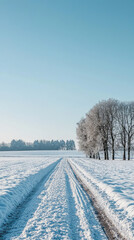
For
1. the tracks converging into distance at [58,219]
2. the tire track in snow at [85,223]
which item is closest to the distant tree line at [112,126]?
the tracks converging into distance at [58,219]

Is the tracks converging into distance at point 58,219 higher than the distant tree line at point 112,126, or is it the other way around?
the distant tree line at point 112,126

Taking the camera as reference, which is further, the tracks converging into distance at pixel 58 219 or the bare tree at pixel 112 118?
the bare tree at pixel 112 118

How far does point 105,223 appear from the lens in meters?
4.59

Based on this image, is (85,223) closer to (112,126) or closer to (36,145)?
(112,126)

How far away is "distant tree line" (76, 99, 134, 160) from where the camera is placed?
33.3 m

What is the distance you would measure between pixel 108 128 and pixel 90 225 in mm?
31453

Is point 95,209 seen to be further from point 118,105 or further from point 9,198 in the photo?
point 118,105

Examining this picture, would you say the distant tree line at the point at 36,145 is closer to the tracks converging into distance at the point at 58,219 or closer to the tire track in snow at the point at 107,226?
the tracks converging into distance at the point at 58,219

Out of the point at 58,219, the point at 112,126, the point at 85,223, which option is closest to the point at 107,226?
the point at 85,223

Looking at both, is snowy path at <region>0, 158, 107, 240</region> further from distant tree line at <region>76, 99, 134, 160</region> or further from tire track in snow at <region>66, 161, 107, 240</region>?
distant tree line at <region>76, 99, 134, 160</region>

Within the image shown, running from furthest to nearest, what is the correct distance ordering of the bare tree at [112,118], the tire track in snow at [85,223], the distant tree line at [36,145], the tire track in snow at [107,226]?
the distant tree line at [36,145], the bare tree at [112,118], the tire track in snow at [107,226], the tire track in snow at [85,223]

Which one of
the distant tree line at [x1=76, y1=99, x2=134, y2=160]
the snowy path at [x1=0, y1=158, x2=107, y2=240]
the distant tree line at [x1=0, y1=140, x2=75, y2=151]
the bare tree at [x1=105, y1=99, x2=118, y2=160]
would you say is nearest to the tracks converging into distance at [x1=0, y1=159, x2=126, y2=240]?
the snowy path at [x1=0, y1=158, x2=107, y2=240]

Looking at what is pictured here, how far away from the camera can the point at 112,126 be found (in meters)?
34.5

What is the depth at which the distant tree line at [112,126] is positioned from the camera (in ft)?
109
